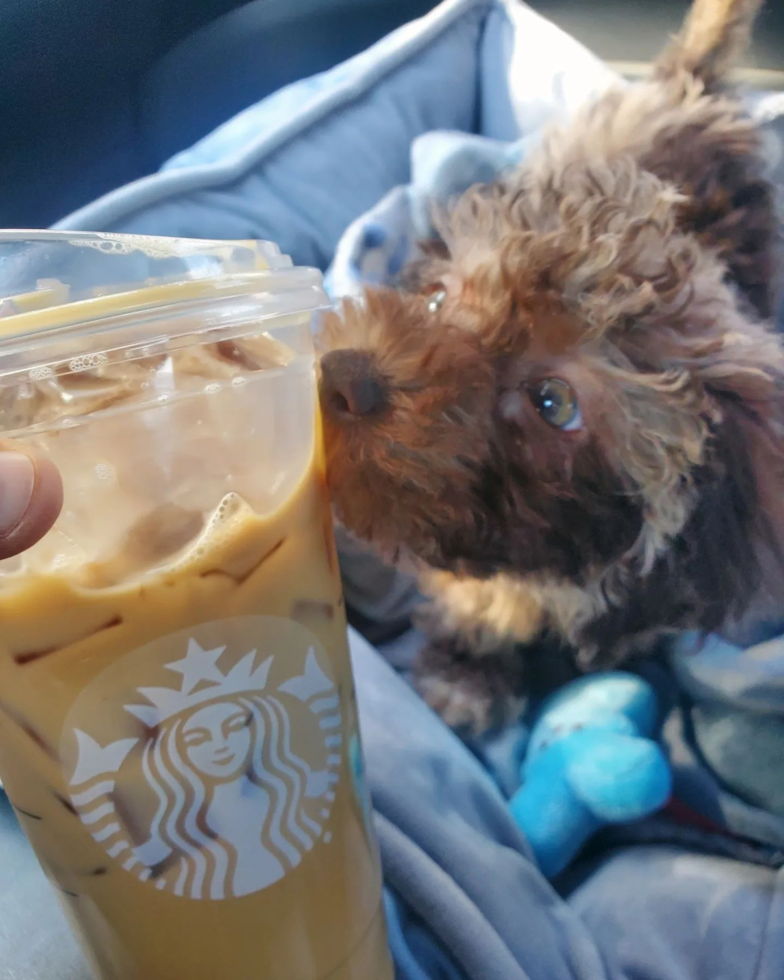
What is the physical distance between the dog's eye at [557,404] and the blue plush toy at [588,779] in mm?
328

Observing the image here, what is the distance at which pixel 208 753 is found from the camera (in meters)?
0.39

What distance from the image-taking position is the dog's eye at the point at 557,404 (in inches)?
28.9

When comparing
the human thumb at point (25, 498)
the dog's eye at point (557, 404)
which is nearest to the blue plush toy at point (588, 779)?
the dog's eye at point (557, 404)

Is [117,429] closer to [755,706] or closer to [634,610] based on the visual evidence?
[634,610]

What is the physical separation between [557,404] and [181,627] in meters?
0.47

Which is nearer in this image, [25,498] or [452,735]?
[25,498]

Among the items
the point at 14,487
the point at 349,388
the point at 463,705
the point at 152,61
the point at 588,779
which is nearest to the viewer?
the point at 14,487

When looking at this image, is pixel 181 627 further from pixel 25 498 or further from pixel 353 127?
pixel 353 127

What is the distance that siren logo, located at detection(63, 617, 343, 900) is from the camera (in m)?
0.38

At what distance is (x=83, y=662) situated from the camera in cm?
36

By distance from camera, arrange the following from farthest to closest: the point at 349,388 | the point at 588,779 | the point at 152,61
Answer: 1. the point at 152,61
2. the point at 588,779
3. the point at 349,388

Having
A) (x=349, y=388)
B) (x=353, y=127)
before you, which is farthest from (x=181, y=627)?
(x=353, y=127)

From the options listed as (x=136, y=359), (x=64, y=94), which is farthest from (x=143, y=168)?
(x=136, y=359)

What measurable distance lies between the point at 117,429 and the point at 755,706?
2.64ft
